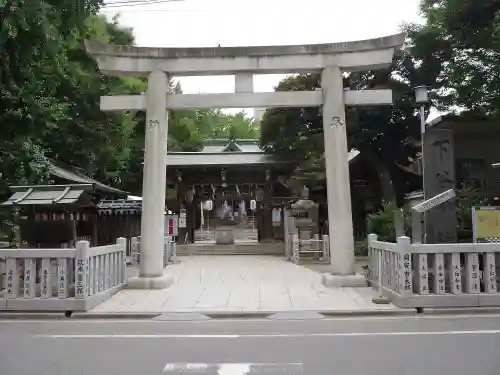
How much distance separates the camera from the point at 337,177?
1268 centimetres

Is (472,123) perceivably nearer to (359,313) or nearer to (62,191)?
(359,313)

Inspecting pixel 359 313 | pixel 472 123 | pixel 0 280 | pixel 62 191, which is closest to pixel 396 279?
pixel 359 313

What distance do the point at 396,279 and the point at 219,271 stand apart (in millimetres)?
8044

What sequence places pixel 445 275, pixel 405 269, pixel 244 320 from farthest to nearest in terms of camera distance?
pixel 445 275
pixel 405 269
pixel 244 320

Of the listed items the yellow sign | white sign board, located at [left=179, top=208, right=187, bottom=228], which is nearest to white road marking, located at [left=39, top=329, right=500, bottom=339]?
the yellow sign

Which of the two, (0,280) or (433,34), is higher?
(433,34)

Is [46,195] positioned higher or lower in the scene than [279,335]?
higher

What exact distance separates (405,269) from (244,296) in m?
3.61

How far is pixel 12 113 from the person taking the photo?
12.3 meters

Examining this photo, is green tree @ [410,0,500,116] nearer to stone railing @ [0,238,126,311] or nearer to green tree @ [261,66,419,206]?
green tree @ [261,66,419,206]

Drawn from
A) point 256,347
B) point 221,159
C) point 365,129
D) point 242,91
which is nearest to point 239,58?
point 242,91

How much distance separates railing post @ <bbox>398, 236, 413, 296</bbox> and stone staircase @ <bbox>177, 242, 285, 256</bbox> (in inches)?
640

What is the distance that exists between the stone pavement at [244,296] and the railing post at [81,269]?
437mm

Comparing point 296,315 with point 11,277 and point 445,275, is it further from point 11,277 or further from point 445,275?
point 11,277
